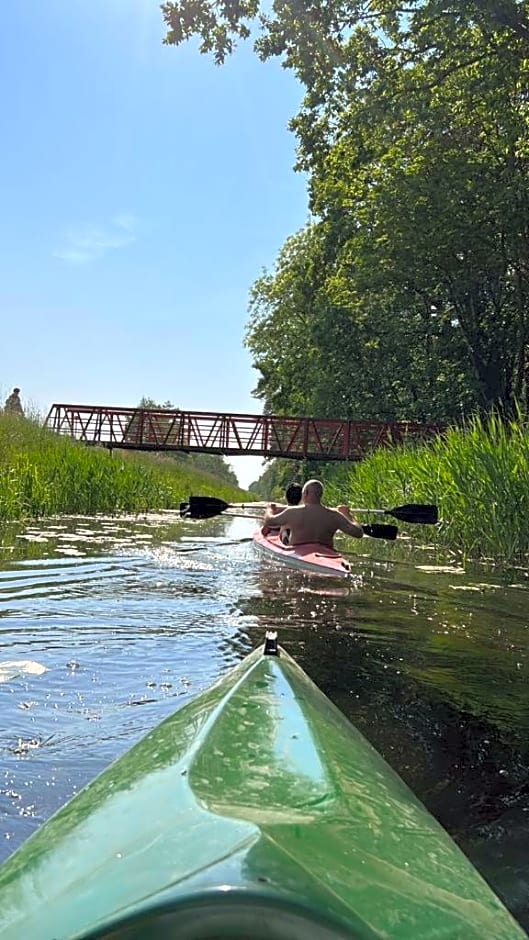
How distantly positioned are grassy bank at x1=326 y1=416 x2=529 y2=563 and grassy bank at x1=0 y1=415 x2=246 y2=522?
586 centimetres

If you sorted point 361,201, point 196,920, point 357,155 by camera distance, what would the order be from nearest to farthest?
point 196,920 < point 357,155 < point 361,201

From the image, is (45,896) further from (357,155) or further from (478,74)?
(357,155)

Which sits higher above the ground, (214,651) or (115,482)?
(115,482)

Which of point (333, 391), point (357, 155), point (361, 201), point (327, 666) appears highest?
point (361, 201)

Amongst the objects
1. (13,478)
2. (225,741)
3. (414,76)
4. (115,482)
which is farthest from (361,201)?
(225,741)

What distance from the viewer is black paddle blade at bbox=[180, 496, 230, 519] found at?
30.5ft

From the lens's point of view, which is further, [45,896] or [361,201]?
[361,201]

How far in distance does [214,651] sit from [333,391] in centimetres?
2659

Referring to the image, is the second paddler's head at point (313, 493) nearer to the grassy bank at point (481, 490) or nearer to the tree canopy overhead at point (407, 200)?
the grassy bank at point (481, 490)

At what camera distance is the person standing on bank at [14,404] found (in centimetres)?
1531

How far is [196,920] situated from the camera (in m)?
0.97

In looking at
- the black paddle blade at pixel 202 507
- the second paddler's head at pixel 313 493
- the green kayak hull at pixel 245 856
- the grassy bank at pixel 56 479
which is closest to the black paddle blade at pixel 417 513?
the second paddler's head at pixel 313 493

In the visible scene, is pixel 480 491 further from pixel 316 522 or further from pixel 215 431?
pixel 215 431

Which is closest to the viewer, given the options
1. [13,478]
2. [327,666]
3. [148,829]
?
[148,829]
